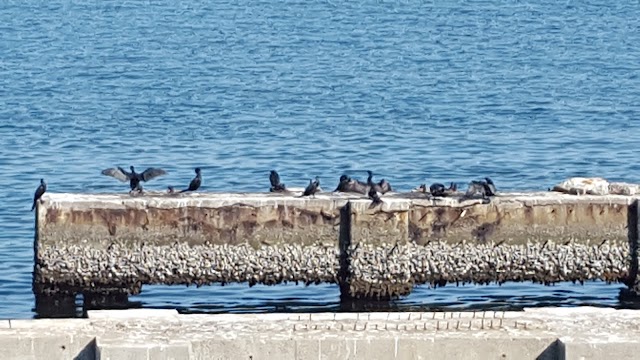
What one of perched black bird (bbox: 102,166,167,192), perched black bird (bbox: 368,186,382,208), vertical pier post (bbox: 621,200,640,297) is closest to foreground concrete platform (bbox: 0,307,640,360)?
perched black bird (bbox: 368,186,382,208)

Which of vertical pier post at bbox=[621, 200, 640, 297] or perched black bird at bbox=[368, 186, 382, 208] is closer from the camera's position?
perched black bird at bbox=[368, 186, 382, 208]

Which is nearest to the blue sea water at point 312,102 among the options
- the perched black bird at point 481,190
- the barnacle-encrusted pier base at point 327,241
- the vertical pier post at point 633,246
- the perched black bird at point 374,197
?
the vertical pier post at point 633,246

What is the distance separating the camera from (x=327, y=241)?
2839cm

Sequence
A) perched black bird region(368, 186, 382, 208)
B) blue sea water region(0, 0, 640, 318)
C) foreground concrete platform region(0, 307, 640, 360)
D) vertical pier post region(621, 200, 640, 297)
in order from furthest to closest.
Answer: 1. blue sea water region(0, 0, 640, 318)
2. vertical pier post region(621, 200, 640, 297)
3. perched black bird region(368, 186, 382, 208)
4. foreground concrete platform region(0, 307, 640, 360)

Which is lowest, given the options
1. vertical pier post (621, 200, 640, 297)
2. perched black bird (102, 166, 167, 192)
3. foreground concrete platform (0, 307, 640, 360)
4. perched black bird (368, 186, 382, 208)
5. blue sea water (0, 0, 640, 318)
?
foreground concrete platform (0, 307, 640, 360)

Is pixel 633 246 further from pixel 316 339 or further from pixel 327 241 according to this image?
pixel 316 339

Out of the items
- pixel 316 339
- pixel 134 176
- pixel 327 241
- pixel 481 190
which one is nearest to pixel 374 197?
pixel 327 241

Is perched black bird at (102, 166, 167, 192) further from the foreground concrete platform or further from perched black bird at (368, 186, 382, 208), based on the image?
the foreground concrete platform

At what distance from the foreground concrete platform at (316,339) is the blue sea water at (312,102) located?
280 inches

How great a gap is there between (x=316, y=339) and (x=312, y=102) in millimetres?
35837

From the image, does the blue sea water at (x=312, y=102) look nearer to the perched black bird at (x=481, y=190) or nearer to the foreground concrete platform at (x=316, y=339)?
the perched black bird at (x=481, y=190)

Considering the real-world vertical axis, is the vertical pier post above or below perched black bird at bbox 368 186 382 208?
below

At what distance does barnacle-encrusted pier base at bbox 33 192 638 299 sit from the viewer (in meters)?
28.2

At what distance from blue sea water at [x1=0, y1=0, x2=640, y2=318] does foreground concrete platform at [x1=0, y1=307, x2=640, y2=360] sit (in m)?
7.12
